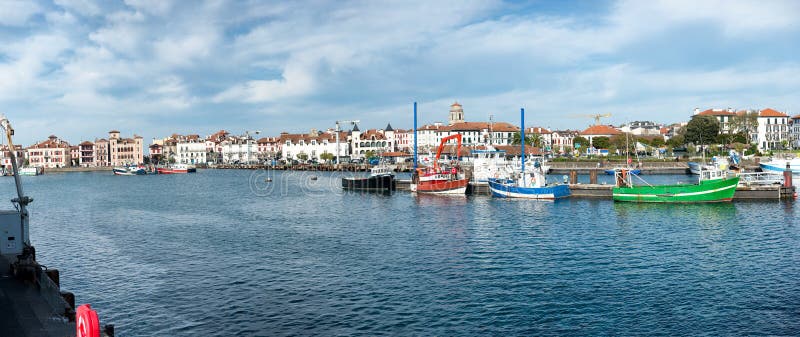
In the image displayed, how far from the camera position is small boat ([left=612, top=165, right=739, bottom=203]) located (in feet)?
180

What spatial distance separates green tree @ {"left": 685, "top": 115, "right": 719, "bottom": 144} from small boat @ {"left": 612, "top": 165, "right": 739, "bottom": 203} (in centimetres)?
9223

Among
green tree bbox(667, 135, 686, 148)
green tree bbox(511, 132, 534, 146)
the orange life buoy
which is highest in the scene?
green tree bbox(511, 132, 534, 146)

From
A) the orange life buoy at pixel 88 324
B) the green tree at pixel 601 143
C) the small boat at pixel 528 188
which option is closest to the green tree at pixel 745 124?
the green tree at pixel 601 143

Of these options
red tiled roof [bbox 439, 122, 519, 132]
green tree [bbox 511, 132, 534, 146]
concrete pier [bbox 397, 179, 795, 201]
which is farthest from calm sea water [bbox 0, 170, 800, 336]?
red tiled roof [bbox 439, 122, 519, 132]

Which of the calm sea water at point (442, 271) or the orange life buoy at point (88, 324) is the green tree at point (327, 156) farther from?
the orange life buoy at point (88, 324)

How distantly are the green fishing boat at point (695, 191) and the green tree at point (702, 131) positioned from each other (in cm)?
9223

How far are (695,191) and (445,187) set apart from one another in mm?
27104

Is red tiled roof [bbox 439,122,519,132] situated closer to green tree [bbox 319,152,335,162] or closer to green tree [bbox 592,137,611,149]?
green tree [bbox 592,137,611,149]

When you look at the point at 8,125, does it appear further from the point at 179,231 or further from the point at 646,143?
the point at 646,143

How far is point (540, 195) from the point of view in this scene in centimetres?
6262

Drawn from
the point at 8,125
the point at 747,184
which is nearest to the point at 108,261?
the point at 8,125

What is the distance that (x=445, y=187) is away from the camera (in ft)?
234

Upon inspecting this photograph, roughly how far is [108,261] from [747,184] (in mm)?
58167

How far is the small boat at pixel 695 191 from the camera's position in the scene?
54.9 meters
